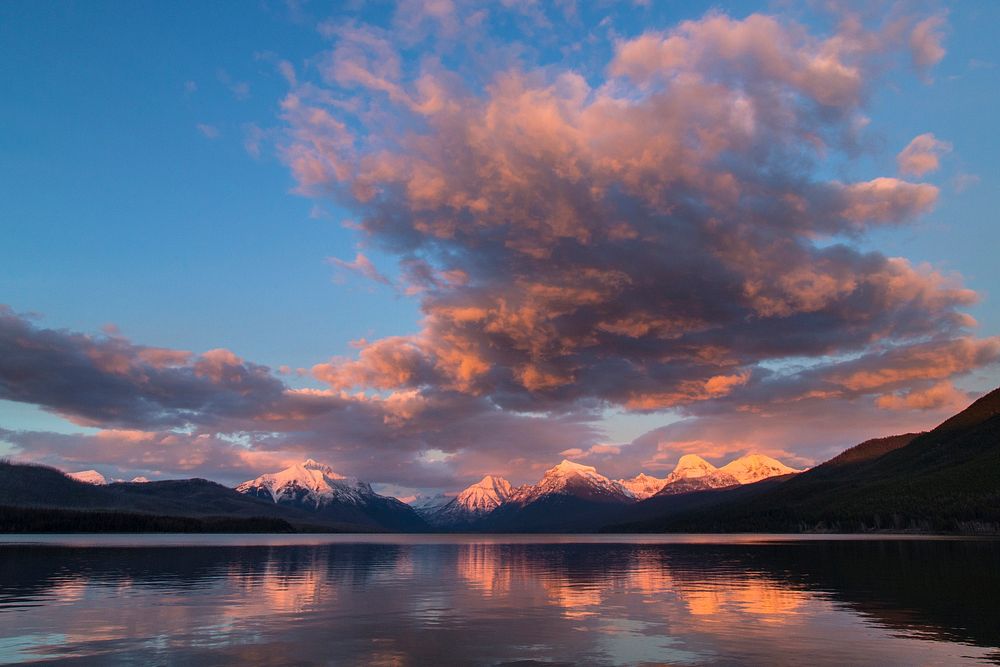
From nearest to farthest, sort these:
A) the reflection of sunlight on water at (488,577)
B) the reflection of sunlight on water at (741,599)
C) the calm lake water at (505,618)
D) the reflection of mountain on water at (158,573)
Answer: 1. the calm lake water at (505,618)
2. the reflection of sunlight on water at (741,599)
3. the reflection of sunlight on water at (488,577)
4. the reflection of mountain on water at (158,573)

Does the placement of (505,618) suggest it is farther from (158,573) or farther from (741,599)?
(158,573)

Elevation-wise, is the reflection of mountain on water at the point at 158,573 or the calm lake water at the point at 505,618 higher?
the reflection of mountain on water at the point at 158,573

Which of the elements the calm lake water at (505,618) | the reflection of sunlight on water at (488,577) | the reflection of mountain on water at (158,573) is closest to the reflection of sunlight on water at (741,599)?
the calm lake water at (505,618)

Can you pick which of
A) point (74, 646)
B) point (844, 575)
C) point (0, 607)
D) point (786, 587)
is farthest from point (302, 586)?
point (844, 575)

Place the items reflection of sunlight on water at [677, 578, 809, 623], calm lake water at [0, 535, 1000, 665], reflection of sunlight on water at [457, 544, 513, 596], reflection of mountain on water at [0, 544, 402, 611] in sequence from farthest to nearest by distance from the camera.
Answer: reflection of mountain on water at [0, 544, 402, 611]
reflection of sunlight on water at [457, 544, 513, 596]
reflection of sunlight on water at [677, 578, 809, 623]
calm lake water at [0, 535, 1000, 665]

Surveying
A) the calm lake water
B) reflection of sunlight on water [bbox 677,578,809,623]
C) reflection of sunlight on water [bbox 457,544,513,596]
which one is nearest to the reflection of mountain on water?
the calm lake water

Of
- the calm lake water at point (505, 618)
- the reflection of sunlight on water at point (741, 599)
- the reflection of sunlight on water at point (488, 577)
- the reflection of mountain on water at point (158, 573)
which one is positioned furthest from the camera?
the reflection of mountain on water at point (158, 573)

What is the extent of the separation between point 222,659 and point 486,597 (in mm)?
32183

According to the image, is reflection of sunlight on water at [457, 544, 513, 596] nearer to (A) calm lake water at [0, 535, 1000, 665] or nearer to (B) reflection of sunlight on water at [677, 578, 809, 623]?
(A) calm lake water at [0, 535, 1000, 665]

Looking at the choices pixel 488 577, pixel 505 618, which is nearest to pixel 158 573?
pixel 488 577

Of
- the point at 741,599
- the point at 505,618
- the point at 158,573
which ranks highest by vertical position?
the point at 158,573

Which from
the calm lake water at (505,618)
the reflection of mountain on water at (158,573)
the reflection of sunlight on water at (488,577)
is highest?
the reflection of mountain on water at (158,573)

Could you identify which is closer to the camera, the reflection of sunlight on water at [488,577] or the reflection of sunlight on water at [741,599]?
the reflection of sunlight on water at [741,599]

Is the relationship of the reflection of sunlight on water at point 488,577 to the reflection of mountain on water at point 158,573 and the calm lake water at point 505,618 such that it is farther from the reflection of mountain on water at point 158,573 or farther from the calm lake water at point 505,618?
the reflection of mountain on water at point 158,573
